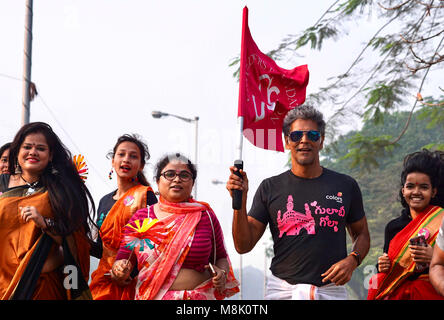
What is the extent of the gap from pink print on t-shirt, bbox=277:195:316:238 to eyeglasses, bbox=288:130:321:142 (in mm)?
498

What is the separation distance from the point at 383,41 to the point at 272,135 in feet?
20.5

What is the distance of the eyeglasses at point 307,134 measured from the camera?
443cm

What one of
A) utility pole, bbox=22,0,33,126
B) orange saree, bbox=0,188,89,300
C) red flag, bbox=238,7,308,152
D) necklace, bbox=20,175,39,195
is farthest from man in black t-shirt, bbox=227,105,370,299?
utility pole, bbox=22,0,33,126

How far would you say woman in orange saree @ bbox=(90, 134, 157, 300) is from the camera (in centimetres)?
519

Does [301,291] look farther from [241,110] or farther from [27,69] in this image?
[27,69]

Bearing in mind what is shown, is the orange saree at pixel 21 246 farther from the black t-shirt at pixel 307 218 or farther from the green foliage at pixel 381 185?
the green foliage at pixel 381 185

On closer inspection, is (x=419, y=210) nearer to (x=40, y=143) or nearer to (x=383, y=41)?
(x=40, y=143)

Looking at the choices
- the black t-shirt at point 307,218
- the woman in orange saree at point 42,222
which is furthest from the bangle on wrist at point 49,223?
the black t-shirt at point 307,218

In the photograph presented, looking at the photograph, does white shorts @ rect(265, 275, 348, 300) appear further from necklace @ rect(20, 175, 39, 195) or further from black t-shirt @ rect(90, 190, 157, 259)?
necklace @ rect(20, 175, 39, 195)

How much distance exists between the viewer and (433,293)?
4.38 m

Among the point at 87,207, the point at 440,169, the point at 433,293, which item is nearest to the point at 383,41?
the point at 440,169

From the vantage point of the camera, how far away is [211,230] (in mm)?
4586

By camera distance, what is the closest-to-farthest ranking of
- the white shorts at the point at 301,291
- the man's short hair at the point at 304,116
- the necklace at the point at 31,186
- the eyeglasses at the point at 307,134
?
the white shorts at the point at 301,291
the necklace at the point at 31,186
the eyeglasses at the point at 307,134
the man's short hair at the point at 304,116

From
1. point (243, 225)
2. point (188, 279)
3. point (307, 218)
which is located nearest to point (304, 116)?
point (307, 218)
